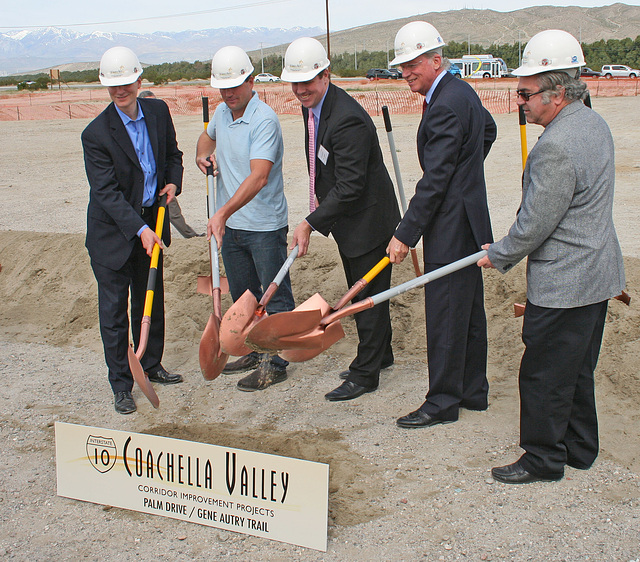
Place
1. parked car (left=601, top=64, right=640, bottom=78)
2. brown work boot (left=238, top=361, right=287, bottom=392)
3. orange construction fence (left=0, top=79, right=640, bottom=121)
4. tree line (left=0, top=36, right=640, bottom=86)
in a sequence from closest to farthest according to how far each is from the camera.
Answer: brown work boot (left=238, top=361, right=287, bottom=392) < orange construction fence (left=0, top=79, right=640, bottom=121) < parked car (left=601, top=64, right=640, bottom=78) < tree line (left=0, top=36, right=640, bottom=86)

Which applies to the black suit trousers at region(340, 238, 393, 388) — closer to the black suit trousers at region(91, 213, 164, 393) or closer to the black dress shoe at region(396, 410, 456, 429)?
the black dress shoe at region(396, 410, 456, 429)

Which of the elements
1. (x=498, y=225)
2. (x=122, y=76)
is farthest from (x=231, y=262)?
(x=498, y=225)

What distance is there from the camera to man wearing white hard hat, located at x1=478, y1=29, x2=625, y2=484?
8.41 ft

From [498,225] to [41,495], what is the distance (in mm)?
5173

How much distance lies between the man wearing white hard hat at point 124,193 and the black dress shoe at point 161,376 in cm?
27

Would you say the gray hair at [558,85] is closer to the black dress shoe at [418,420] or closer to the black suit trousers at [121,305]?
the black dress shoe at [418,420]

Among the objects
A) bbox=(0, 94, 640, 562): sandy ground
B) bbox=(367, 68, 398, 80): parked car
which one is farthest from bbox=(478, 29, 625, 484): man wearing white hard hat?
bbox=(367, 68, 398, 80): parked car

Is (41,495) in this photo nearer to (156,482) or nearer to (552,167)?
(156,482)

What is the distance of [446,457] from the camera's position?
10.7 ft

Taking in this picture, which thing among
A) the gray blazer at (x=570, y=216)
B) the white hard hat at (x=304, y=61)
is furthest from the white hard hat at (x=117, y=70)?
the gray blazer at (x=570, y=216)

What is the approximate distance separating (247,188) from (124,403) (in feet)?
4.86

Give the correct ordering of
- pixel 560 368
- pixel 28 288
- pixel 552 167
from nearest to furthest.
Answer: pixel 552 167, pixel 560 368, pixel 28 288

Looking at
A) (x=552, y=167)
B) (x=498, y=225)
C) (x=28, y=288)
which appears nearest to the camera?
(x=552, y=167)

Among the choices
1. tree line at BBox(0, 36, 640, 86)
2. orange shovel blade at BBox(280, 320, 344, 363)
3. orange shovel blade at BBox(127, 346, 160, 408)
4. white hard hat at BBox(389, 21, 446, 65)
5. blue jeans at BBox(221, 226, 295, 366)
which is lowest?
orange shovel blade at BBox(127, 346, 160, 408)
